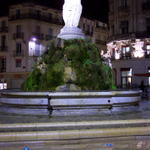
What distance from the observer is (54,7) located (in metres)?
54.6

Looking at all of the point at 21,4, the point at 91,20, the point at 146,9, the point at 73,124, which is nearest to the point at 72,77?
the point at 73,124

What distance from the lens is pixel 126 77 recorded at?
38.2 meters

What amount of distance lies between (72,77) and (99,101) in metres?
2.70

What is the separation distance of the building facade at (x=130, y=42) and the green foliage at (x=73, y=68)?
24348 millimetres

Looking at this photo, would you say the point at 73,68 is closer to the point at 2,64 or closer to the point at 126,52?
the point at 126,52

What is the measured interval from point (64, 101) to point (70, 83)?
263 cm

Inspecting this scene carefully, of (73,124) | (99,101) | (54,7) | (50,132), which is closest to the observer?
(50,132)

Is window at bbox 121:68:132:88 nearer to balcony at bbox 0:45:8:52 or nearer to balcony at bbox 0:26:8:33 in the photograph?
balcony at bbox 0:45:8:52

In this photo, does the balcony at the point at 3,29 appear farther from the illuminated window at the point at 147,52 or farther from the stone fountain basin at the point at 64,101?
the stone fountain basin at the point at 64,101

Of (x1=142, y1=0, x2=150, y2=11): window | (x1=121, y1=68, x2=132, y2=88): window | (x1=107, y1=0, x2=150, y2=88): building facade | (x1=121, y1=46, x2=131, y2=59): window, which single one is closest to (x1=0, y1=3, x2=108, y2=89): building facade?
(x1=107, y1=0, x2=150, y2=88): building facade

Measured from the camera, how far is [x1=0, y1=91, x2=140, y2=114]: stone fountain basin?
30.7 ft

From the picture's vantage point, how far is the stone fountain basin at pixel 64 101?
9.36 meters

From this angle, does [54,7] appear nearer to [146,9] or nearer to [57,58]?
[146,9]

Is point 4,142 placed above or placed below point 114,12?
below
